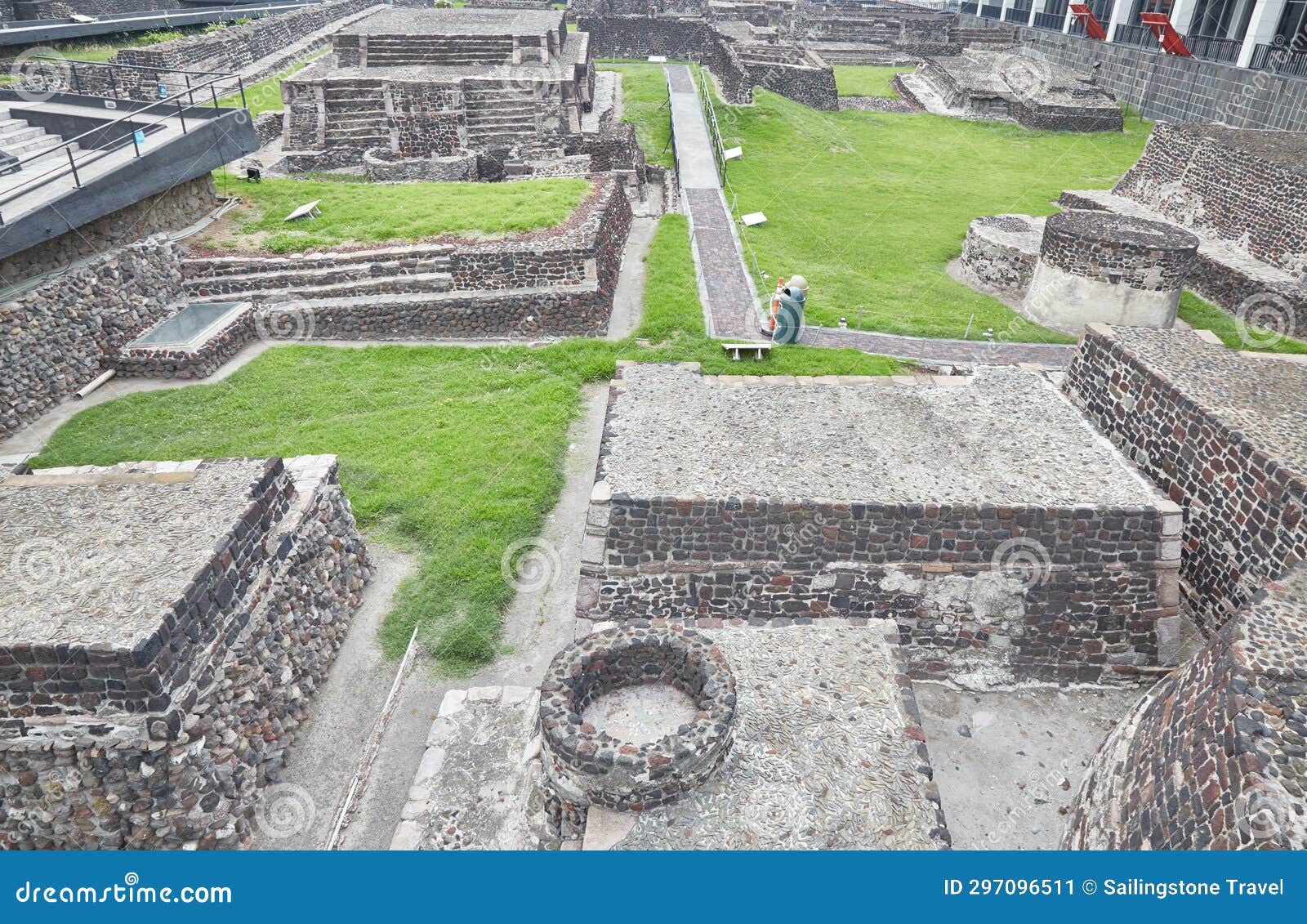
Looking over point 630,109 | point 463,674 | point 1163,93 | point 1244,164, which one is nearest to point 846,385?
point 463,674

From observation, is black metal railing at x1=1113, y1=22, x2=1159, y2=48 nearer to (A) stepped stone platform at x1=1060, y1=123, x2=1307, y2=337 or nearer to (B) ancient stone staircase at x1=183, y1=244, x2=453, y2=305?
(A) stepped stone platform at x1=1060, y1=123, x2=1307, y2=337

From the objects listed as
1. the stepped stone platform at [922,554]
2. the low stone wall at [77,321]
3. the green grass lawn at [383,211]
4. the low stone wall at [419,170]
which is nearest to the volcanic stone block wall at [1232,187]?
the stepped stone platform at [922,554]

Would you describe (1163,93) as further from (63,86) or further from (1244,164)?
(63,86)

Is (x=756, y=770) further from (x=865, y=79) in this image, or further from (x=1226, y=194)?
(x=865, y=79)

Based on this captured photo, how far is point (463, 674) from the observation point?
316 inches

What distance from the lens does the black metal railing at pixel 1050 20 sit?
41.6m

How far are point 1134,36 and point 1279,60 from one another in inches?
415

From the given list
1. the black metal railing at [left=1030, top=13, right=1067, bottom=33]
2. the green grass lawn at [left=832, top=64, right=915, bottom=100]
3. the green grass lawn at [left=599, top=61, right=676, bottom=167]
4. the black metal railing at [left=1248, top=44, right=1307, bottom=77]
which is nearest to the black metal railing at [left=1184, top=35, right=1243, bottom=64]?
the black metal railing at [left=1248, top=44, right=1307, bottom=77]

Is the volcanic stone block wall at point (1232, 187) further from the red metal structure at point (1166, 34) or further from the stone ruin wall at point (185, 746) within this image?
the stone ruin wall at point (185, 746)

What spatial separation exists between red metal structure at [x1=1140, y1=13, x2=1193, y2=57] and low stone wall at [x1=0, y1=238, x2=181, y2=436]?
3478 centimetres

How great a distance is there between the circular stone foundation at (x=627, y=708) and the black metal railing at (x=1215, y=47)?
109 feet

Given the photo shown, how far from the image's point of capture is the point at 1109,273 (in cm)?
1470

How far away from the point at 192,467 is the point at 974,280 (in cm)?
1591

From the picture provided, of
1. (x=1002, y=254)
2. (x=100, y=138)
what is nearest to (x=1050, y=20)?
(x=1002, y=254)
